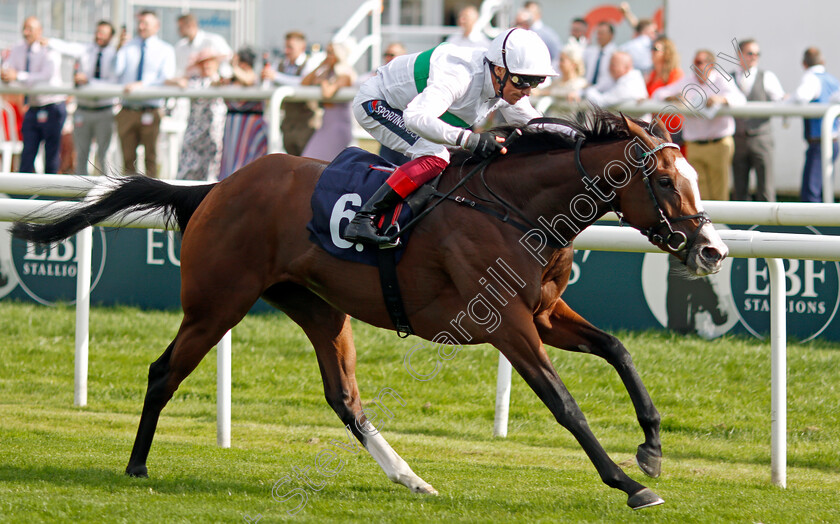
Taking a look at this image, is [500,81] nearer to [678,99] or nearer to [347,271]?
→ [347,271]

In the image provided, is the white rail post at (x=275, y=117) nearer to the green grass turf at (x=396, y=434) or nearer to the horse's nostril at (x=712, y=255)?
the green grass turf at (x=396, y=434)

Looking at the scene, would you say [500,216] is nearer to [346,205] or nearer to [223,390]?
[346,205]

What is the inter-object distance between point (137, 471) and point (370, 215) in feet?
4.73

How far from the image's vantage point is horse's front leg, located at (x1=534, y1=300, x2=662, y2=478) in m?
4.02

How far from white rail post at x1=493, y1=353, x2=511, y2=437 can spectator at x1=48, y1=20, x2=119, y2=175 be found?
5.20 metres

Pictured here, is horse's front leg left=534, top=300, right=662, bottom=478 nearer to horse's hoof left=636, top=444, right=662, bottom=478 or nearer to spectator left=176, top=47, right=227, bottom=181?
horse's hoof left=636, top=444, right=662, bottom=478

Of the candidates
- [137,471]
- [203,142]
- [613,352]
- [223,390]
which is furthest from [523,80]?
[203,142]

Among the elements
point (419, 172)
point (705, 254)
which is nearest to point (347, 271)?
point (419, 172)

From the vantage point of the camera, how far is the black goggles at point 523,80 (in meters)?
4.18

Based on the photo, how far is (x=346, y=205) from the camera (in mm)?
4316

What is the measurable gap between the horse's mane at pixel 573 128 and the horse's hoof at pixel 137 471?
5.94ft

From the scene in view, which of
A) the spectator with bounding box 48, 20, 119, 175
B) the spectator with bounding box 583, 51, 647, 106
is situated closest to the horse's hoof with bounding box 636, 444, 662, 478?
the spectator with bounding box 583, 51, 647, 106

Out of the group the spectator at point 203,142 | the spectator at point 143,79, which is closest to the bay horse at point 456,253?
the spectator at point 203,142

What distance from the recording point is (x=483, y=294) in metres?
4.00
